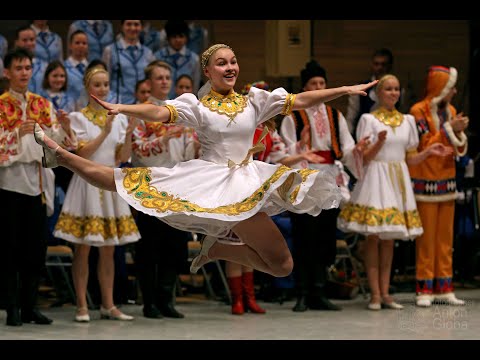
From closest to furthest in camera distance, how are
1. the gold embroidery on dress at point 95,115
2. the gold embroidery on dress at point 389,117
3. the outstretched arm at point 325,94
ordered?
the outstretched arm at point 325,94, the gold embroidery on dress at point 95,115, the gold embroidery on dress at point 389,117

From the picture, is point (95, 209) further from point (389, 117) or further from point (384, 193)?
point (389, 117)

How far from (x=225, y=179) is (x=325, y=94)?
2.28 ft

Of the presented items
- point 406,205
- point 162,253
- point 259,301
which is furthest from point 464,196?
point 162,253

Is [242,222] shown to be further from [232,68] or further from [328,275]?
[328,275]

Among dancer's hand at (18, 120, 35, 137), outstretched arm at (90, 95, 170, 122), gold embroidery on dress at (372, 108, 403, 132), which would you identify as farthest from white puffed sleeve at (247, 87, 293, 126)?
gold embroidery on dress at (372, 108, 403, 132)

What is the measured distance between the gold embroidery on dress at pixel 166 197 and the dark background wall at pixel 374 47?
454 cm

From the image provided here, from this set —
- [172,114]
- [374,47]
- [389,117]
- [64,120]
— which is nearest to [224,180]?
[172,114]

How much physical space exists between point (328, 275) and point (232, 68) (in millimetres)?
3299

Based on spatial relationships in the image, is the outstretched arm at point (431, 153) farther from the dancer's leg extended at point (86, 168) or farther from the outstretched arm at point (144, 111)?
the dancer's leg extended at point (86, 168)

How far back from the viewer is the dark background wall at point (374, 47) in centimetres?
1020

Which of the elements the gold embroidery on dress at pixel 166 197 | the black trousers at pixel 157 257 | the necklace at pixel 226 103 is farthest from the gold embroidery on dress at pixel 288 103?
the black trousers at pixel 157 257

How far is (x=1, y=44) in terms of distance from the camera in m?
8.88

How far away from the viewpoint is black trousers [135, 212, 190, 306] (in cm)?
773

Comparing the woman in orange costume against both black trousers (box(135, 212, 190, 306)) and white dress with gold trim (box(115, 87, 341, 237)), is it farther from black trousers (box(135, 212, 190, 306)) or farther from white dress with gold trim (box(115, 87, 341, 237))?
white dress with gold trim (box(115, 87, 341, 237))
